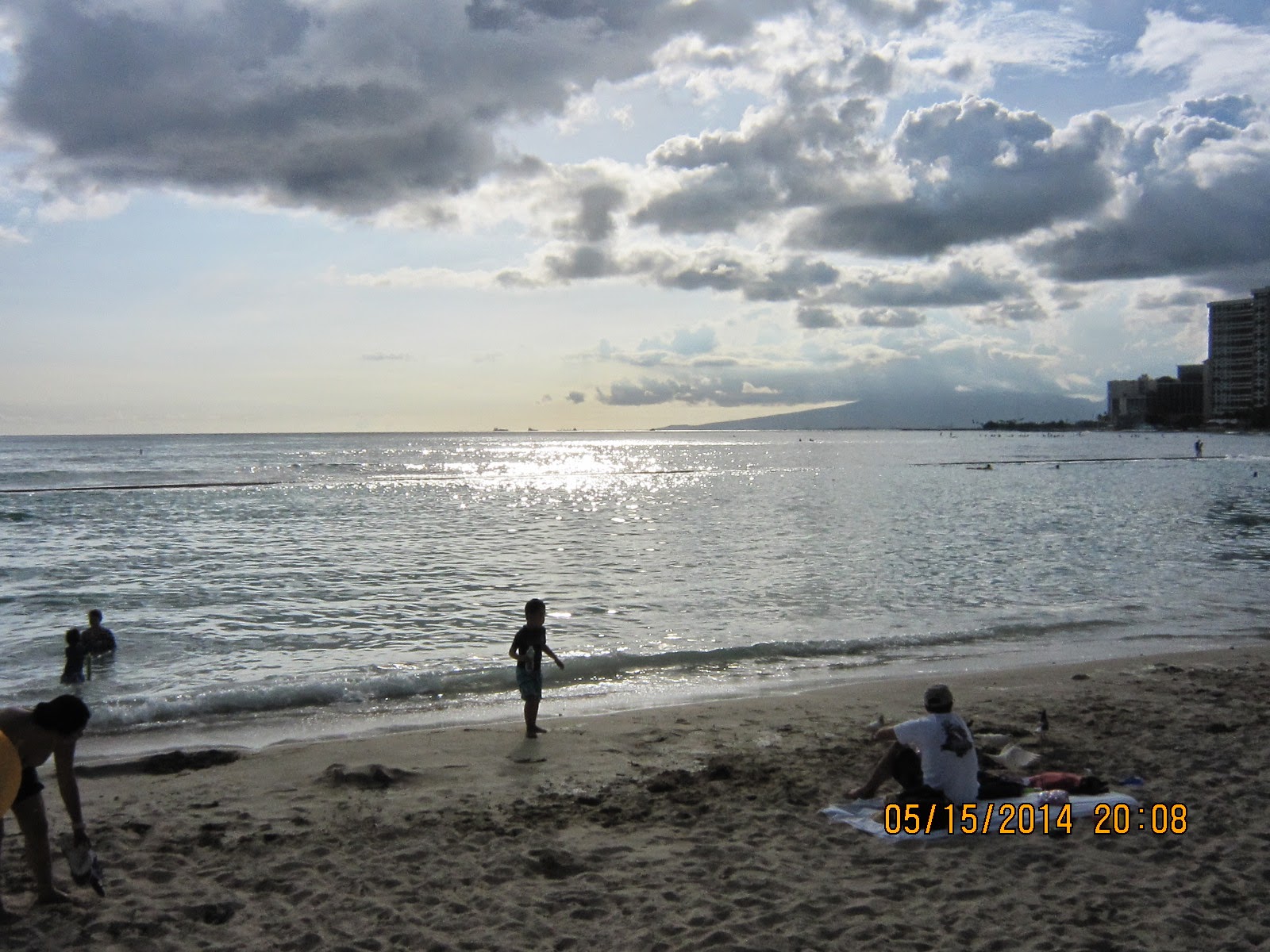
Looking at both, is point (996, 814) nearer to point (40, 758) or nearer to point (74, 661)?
point (40, 758)

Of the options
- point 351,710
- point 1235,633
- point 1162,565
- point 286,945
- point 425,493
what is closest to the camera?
point 286,945

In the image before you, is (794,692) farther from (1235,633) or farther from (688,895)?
(1235,633)

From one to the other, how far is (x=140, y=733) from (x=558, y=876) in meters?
6.86

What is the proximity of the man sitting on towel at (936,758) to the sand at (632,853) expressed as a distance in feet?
1.33

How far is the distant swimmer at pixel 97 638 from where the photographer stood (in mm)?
13695

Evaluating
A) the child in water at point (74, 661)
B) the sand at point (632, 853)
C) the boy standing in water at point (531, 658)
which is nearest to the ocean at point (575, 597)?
the child in water at point (74, 661)

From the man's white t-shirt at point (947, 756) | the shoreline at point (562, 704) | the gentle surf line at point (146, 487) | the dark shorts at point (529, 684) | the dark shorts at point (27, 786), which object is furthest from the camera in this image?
the gentle surf line at point (146, 487)

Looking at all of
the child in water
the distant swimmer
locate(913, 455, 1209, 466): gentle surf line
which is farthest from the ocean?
locate(913, 455, 1209, 466): gentle surf line

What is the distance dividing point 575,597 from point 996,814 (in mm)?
13680

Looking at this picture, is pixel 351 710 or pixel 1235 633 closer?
pixel 351 710

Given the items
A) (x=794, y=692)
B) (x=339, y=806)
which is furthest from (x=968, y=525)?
(x=339, y=806)

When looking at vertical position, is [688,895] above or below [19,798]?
below

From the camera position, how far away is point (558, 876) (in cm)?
632

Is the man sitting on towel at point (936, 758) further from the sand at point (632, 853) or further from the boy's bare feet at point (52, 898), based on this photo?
the boy's bare feet at point (52, 898)
